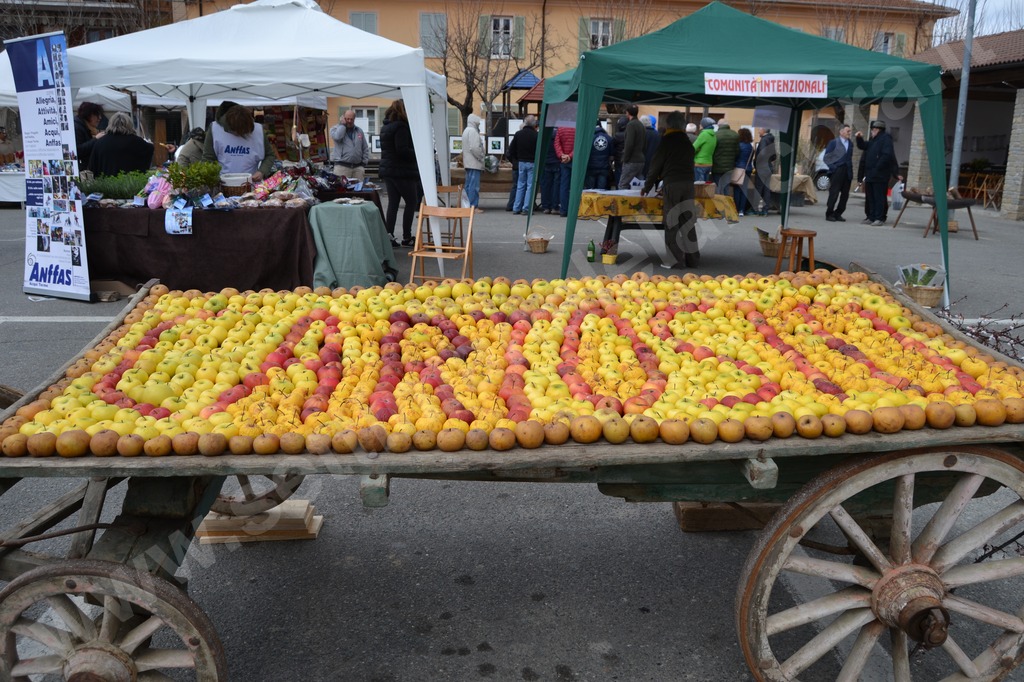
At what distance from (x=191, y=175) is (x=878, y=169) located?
1194cm

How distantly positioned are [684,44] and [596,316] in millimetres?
5866

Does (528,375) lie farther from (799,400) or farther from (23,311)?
(23,311)

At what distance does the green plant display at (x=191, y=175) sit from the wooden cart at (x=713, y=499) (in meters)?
5.76

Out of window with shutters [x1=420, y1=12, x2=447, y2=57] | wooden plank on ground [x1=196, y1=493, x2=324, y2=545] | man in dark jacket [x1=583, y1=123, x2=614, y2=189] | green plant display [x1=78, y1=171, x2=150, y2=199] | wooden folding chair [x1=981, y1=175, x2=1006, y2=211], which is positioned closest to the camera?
wooden plank on ground [x1=196, y1=493, x2=324, y2=545]

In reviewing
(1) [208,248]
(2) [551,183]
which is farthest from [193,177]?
(2) [551,183]

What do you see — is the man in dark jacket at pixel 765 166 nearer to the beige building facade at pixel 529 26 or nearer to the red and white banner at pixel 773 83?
the red and white banner at pixel 773 83

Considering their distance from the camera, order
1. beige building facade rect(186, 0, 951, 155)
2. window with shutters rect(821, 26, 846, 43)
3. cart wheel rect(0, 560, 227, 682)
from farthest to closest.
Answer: beige building facade rect(186, 0, 951, 155) → window with shutters rect(821, 26, 846, 43) → cart wheel rect(0, 560, 227, 682)

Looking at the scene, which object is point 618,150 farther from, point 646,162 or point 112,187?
point 112,187

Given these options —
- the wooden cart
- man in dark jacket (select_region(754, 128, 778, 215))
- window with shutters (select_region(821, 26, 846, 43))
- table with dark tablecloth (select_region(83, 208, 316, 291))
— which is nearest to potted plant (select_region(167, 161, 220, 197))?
table with dark tablecloth (select_region(83, 208, 316, 291))

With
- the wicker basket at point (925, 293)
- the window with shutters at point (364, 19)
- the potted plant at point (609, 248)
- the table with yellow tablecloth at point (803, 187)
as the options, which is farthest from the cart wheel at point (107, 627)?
the window with shutters at point (364, 19)

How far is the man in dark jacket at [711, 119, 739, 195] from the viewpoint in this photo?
1479cm

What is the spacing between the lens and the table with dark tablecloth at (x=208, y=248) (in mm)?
7762

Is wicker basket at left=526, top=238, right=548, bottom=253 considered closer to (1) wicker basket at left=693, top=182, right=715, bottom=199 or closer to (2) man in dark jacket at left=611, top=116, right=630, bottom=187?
(1) wicker basket at left=693, top=182, right=715, bottom=199

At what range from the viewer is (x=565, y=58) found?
30.3 m
